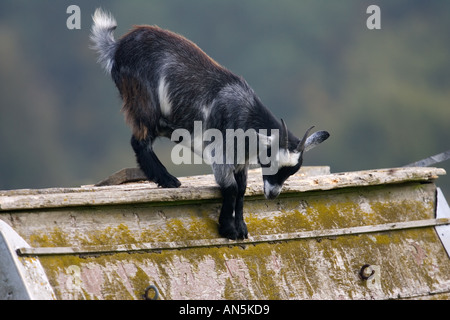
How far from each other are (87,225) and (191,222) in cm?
94

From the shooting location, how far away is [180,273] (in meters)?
5.77

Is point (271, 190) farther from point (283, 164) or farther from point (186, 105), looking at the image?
point (186, 105)

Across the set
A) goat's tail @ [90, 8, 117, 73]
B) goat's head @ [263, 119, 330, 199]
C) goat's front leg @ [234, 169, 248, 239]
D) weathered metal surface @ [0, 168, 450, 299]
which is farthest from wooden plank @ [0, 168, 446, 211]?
goat's tail @ [90, 8, 117, 73]

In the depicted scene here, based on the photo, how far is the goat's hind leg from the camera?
6.61m

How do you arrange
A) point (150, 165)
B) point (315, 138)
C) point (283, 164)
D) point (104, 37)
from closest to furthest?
point (283, 164) < point (315, 138) < point (150, 165) < point (104, 37)

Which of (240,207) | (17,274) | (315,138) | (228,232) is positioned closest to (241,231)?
(228,232)

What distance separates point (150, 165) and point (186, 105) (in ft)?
2.16

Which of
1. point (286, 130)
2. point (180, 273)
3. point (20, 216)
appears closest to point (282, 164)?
point (286, 130)

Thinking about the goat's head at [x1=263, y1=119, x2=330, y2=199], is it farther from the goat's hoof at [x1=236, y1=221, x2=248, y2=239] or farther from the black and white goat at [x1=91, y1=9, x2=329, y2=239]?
the goat's hoof at [x1=236, y1=221, x2=248, y2=239]

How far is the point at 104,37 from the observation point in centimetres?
696

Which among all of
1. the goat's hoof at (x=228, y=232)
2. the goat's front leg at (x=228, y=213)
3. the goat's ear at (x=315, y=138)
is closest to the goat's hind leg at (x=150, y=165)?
the goat's front leg at (x=228, y=213)

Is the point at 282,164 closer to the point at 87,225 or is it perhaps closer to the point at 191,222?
the point at 191,222

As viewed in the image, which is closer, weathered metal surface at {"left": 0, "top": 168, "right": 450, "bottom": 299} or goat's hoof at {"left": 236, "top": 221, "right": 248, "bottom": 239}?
weathered metal surface at {"left": 0, "top": 168, "right": 450, "bottom": 299}

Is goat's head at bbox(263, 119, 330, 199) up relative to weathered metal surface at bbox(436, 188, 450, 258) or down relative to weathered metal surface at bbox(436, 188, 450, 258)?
up
